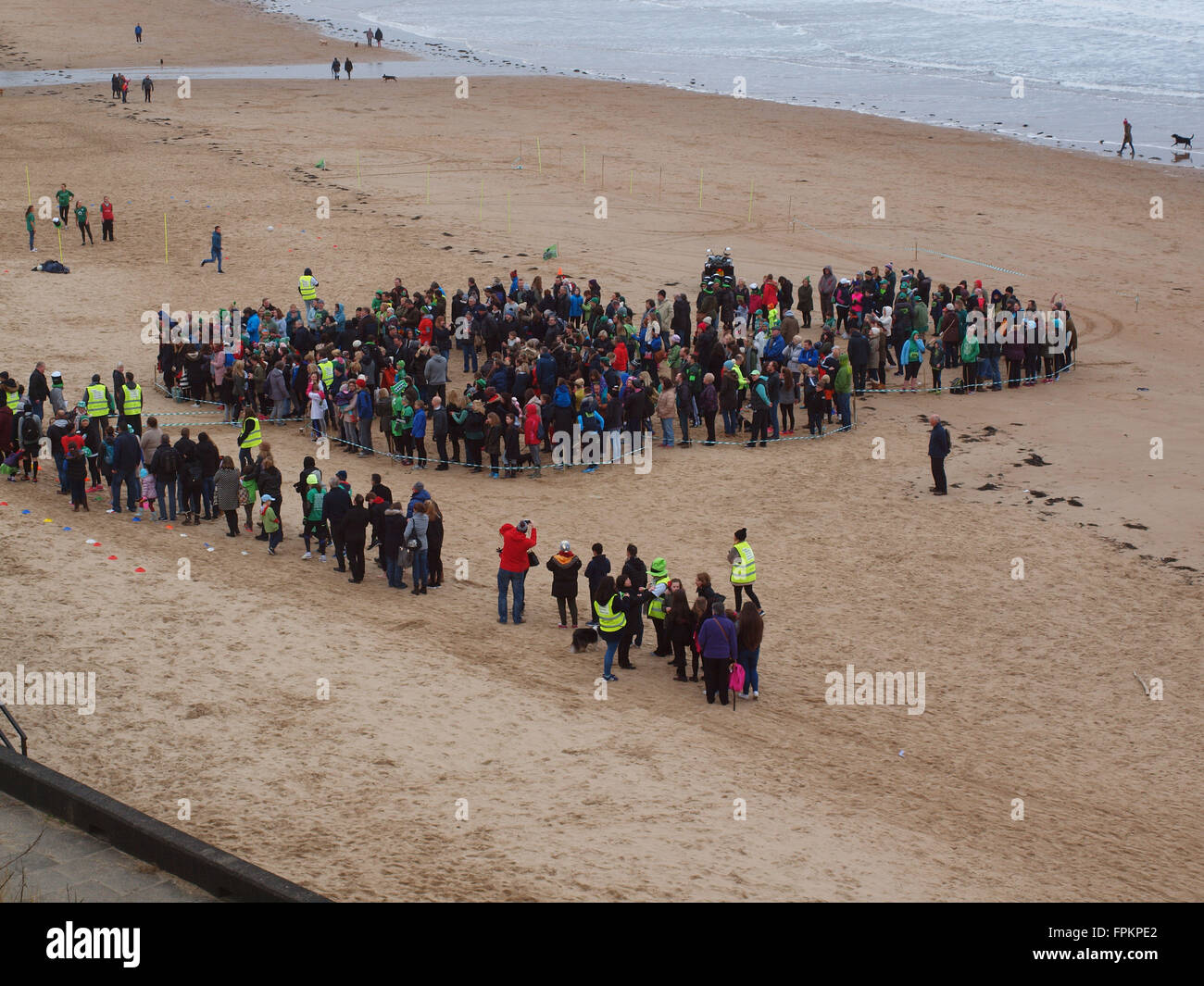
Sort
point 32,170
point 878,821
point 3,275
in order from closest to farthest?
point 878,821 < point 3,275 < point 32,170

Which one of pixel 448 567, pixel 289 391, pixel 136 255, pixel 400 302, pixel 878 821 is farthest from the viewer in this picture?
pixel 136 255

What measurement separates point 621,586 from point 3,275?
23.7 metres

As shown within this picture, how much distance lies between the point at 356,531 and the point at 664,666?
4.65m

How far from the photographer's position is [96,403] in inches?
896

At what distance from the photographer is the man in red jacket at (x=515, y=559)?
17766mm

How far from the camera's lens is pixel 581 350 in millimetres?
26188

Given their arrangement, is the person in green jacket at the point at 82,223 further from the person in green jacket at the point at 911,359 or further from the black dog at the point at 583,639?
the black dog at the point at 583,639

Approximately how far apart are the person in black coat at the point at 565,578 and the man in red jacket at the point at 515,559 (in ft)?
1.20

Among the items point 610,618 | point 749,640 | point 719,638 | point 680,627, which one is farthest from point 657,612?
point 749,640

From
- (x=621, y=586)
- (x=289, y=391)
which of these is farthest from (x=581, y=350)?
(x=621, y=586)

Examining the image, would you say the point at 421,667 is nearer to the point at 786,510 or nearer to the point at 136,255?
the point at 786,510

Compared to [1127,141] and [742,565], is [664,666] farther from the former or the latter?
[1127,141]

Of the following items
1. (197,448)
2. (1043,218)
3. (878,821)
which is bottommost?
(878,821)

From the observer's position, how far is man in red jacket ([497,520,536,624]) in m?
17.8
